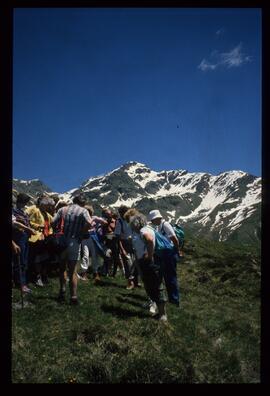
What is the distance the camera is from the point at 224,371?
949 cm

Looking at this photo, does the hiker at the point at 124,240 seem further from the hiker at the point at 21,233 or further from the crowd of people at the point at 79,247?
the hiker at the point at 21,233

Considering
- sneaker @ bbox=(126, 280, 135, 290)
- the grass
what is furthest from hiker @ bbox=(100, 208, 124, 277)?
the grass

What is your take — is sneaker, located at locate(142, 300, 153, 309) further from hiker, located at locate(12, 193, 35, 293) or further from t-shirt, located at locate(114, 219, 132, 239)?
t-shirt, located at locate(114, 219, 132, 239)

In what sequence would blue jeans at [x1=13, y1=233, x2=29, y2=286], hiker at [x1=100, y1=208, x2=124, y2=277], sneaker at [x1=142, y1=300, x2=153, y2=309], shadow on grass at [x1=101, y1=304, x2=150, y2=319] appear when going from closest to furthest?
shadow on grass at [x1=101, y1=304, x2=150, y2=319] → blue jeans at [x1=13, y1=233, x2=29, y2=286] → sneaker at [x1=142, y1=300, x2=153, y2=309] → hiker at [x1=100, y1=208, x2=124, y2=277]

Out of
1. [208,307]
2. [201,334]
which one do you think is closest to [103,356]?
[201,334]

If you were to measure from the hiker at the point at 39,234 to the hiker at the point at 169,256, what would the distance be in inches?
145

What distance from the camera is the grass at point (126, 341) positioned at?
8.88 meters

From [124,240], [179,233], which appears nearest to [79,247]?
[179,233]

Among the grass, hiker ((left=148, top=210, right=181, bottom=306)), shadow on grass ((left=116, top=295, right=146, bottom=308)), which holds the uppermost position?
hiker ((left=148, top=210, right=181, bottom=306))

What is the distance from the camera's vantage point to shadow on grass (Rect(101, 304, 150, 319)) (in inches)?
490

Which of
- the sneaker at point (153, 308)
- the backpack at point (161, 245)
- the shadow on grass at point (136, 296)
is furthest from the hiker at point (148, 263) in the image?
the shadow on grass at point (136, 296)

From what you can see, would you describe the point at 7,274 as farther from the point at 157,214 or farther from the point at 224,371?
the point at 157,214

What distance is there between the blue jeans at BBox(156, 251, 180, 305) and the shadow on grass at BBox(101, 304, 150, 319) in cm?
180
